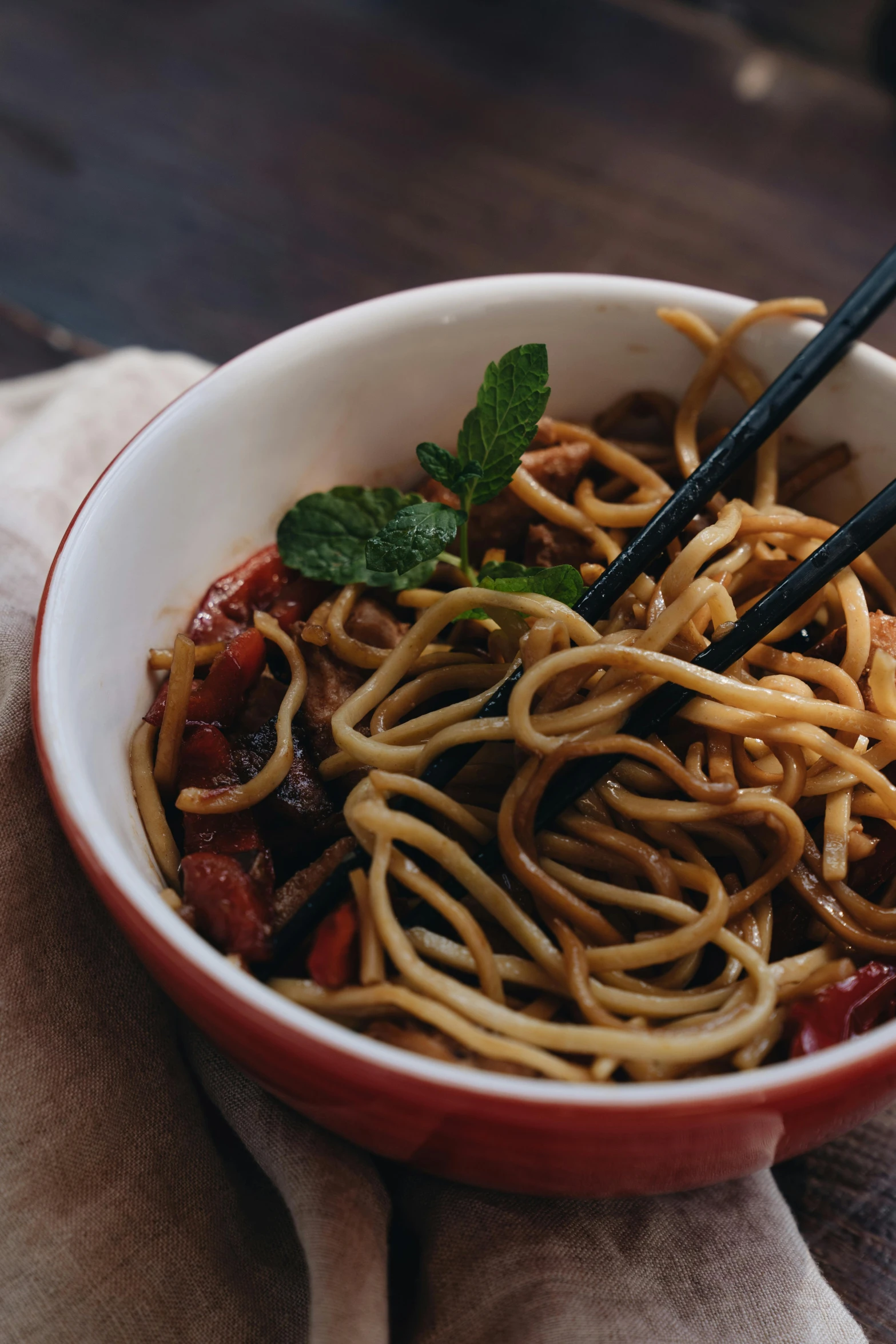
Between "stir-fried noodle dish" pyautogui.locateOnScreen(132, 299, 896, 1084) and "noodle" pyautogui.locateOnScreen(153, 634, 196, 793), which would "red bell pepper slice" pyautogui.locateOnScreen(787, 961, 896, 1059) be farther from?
"noodle" pyautogui.locateOnScreen(153, 634, 196, 793)

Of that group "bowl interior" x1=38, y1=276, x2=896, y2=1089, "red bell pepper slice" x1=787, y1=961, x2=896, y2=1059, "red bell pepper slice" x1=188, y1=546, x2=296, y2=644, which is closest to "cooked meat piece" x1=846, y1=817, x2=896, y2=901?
"red bell pepper slice" x1=787, y1=961, x2=896, y2=1059

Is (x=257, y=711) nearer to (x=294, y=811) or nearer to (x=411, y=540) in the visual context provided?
(x=294, y=811)

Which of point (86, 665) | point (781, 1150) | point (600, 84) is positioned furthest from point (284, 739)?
point (600, 84)

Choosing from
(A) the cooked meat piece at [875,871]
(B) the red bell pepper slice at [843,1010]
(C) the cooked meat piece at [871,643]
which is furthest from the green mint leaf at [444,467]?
(B) the red bell pepper slice at [843,1010]

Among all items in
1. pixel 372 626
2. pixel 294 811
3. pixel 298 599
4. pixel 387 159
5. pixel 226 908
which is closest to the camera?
pixel 226 908

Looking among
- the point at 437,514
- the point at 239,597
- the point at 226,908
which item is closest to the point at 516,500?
the point at 437,514

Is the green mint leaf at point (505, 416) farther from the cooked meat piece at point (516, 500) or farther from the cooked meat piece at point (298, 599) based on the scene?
the cooked meat piece at point (298, 599)

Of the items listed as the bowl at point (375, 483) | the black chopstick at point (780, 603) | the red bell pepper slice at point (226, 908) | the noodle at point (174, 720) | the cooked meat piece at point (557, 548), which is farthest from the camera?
the cooked meat piece at point (557, 548)
